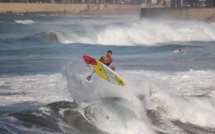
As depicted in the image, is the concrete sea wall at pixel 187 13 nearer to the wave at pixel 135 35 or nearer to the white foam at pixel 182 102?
the wave at pixel 135 35

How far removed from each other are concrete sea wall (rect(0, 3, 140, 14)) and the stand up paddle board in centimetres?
11658

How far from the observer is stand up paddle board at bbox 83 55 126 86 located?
17484 millimetres

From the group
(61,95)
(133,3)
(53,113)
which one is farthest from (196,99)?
(133,3)

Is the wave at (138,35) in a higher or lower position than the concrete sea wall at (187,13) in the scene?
higher

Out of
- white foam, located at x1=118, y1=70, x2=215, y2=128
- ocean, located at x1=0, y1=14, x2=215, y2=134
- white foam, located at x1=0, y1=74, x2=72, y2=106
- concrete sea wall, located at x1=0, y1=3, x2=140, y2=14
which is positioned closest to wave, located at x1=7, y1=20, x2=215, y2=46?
ocean, located at x1=0, y1=14, x2=215, y2=134

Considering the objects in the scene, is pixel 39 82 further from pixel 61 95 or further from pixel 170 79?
pixel 170 79

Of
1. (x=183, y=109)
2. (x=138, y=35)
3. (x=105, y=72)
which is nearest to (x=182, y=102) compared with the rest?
(x=183, y=109)

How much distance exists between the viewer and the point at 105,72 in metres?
17.6

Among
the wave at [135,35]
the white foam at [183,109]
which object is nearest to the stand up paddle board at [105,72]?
the white foam at [183,109]

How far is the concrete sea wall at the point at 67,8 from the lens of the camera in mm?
133750

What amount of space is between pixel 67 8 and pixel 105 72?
4866 inches

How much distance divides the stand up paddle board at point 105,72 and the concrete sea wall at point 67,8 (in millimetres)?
116575

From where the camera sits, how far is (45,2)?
139000mm

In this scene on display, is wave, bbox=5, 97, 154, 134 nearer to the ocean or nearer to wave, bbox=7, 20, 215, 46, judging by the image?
the ocean
